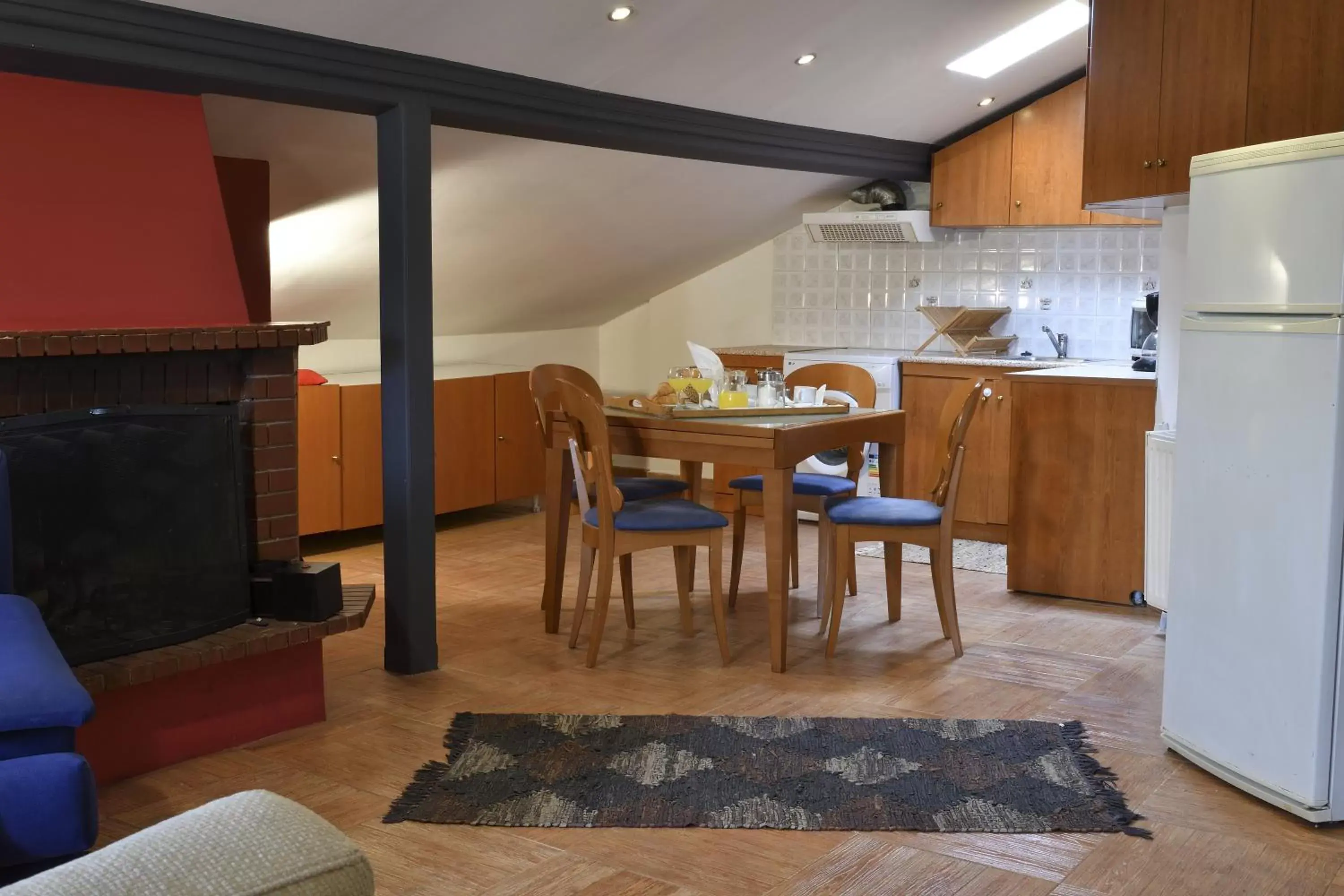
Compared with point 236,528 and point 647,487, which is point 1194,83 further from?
point 236,528

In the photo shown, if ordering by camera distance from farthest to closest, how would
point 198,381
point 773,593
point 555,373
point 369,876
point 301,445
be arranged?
point 301,445 < point 555,373 < point 773,593 < point 198,381 < point 369,876

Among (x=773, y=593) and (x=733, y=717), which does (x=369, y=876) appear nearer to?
(x=733, y=717)

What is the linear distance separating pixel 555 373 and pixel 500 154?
0.95 meters

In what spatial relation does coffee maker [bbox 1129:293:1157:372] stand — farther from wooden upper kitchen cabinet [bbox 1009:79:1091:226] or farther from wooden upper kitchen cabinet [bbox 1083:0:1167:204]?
wooden upper kitchen cabinet [bbox 1083:0:1167:204]

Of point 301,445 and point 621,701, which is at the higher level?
point 301,445

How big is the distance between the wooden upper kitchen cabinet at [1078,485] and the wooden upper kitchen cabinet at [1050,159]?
1.55m

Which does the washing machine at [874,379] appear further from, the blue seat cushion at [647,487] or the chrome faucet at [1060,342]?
the blue seat cushion at [647,487]

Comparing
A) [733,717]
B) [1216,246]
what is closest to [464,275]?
[733,717]

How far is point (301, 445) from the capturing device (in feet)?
19.6

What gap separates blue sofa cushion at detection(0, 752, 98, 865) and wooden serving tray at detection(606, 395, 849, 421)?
8.78 feet

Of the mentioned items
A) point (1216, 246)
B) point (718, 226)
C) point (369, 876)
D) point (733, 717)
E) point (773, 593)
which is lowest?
point (733, 717)

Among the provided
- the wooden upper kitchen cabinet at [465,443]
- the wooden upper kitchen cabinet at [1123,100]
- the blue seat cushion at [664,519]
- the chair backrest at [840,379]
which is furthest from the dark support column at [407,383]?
the wooden upper kitchen cabinet at [1123,100]

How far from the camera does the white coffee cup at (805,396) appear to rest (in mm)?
4938

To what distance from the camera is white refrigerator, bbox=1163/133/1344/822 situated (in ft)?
10.3
